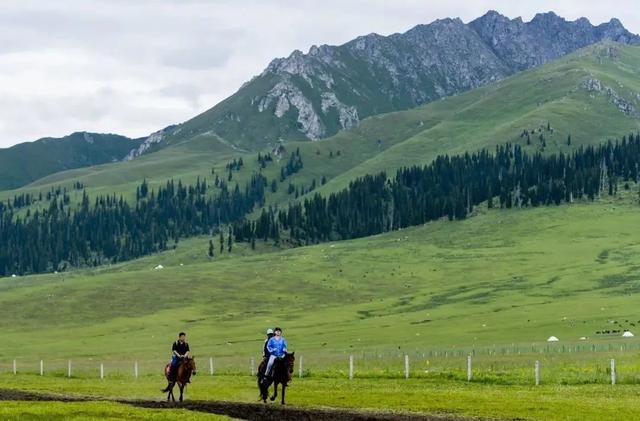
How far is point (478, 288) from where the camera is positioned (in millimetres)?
191750

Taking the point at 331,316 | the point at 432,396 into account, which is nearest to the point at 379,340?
the point at 331,316

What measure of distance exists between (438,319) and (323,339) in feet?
86.6

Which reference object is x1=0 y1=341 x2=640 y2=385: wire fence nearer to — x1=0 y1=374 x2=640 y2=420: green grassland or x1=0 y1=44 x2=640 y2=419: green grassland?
x1=0 y1=44 x2=640 y2=419: green grassland

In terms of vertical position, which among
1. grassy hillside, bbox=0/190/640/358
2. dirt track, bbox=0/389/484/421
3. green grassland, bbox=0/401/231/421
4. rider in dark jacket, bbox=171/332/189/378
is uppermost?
rider in dark jacket, bbox=171/332/189/378

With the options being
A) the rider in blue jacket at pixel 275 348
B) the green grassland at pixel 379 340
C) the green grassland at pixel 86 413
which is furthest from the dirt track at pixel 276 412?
the green grassland at pixel 379 340

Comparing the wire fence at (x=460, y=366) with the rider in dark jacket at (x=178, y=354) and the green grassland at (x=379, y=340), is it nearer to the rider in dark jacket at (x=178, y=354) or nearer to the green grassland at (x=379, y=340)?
the green grassland at (x=379, y=340)

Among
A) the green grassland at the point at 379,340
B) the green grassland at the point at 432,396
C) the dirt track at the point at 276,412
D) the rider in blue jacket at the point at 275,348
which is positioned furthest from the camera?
the green grassland at the point at 379,340

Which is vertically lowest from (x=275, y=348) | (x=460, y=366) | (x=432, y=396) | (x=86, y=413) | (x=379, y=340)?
(x=379, y=340)

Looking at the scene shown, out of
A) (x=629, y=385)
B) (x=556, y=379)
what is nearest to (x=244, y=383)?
(x=556, y=379)

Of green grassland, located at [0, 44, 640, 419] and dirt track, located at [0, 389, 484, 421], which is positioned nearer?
Result: dirt track, located at [0, 389, 484, 421]

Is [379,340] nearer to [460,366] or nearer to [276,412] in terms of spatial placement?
[460,366]

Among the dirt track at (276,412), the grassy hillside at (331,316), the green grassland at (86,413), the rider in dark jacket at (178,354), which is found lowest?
the grassy hillside at (331,316)

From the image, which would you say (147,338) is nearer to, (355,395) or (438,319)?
(438,319)

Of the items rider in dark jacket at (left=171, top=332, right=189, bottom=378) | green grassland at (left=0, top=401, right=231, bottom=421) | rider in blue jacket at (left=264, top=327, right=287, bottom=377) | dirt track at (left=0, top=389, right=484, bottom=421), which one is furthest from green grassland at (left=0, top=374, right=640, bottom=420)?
rider in dark jacket at (left=171, top=332, right=189, bottom=378)
